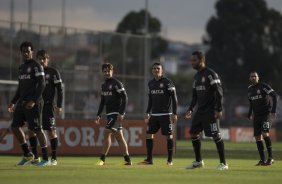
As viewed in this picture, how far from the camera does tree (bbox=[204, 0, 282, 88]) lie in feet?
338

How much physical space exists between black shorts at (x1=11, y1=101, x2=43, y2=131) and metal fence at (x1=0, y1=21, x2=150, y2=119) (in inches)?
702

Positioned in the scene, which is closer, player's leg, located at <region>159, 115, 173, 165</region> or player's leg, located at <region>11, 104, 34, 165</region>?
player's leg, located at <region>11, 104, 34, 165</region>

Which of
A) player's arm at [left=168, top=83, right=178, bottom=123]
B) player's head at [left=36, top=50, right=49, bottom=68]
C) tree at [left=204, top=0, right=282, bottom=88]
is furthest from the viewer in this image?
tree at [left=204, top=0, right=282, bottom=88]

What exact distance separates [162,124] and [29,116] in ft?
12.5

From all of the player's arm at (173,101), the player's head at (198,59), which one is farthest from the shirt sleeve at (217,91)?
the player's arm at (173,101)

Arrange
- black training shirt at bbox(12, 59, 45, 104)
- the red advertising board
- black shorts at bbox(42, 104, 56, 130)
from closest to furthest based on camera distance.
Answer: black training shirt at bbox(12, 59, 45, 104) → black shorts at bbox(42, 104, 56, 130) → the red advertising board

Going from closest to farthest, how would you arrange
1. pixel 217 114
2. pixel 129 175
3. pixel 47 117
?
pixel 129 175, pixel 217 114, pixel 47 117

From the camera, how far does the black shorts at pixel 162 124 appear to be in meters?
22.8

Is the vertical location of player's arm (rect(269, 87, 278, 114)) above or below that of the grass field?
→ above

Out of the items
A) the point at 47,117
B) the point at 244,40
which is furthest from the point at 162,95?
the point at 244,40

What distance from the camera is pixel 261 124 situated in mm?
23656

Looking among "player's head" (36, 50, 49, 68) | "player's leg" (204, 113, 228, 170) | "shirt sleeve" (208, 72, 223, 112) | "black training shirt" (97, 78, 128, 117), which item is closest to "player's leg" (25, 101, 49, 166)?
"player's head" (36, 50, 49, 68)

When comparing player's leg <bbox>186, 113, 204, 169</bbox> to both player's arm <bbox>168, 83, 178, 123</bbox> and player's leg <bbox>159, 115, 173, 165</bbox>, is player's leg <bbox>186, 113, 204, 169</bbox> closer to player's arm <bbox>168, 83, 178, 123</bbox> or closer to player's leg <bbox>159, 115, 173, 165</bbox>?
player's arm <bbox>168, 83, 178, 123</bbox>

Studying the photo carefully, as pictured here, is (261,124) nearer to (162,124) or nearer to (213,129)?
(162,124)
